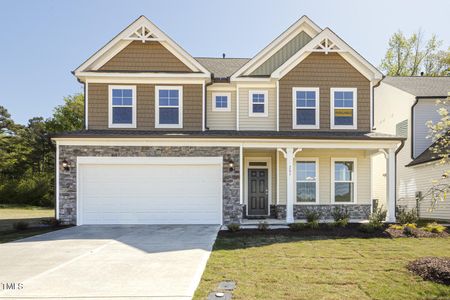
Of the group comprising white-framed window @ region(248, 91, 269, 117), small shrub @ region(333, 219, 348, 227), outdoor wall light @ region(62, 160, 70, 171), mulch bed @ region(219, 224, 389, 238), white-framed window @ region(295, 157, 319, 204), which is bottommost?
mulch bed @ region(219, 224, 389, 238)

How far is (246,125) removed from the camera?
15.2 meters

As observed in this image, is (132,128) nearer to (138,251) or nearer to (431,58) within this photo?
(138,251)

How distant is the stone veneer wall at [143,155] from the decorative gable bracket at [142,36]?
15.3 ft

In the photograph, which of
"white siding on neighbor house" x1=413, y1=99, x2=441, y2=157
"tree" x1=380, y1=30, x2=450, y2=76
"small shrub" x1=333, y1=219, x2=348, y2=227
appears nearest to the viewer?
"small shrub" x1=333, y1=219, x2=348, y2=227

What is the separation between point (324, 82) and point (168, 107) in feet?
21.0

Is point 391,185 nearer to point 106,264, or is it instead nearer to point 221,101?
point 221,101

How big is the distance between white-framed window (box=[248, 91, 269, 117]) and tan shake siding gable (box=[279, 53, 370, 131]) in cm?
69

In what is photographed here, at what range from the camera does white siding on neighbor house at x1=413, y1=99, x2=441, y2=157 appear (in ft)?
57.5

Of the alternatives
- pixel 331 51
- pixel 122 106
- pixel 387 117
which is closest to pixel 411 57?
pixel 387 117

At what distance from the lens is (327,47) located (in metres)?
14.9

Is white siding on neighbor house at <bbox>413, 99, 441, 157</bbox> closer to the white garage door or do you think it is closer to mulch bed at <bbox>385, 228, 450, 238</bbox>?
mulch bed at <bbox>385, 228, 450, 238</bbox>

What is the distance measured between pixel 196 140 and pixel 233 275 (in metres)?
7.26

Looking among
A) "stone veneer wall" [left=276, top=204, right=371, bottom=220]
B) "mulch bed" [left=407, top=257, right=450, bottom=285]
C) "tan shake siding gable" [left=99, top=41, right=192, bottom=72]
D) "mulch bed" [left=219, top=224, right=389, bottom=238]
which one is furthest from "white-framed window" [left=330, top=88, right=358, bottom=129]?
"mulch bed" [left=407, top=257, right=450, bottom=285]

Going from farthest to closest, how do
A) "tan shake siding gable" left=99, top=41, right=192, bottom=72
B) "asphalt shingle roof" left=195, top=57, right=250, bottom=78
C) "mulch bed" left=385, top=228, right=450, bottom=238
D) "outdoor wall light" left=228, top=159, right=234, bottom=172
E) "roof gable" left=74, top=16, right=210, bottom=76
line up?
"asphalt shingle roof" left=195, top=57, right=250, bottom=78
"tan shake siding gable" left=99, top=41, right=192, bottom=72
"roof gable" left=74, top=16, right=210, bottom=76
"outdoor wall light" left=228, top=159, right=234, bottom=172
"mulch bed" left=385, top=228, right=450, bottom=238
